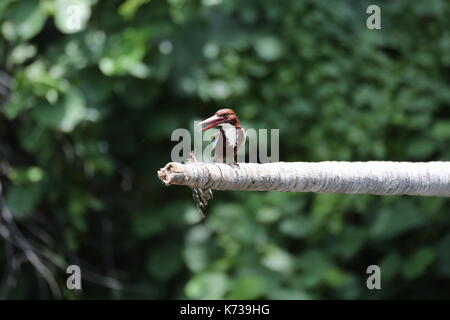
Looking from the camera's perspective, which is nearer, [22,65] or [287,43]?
[22,65]

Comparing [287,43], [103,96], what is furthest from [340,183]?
[287,43]

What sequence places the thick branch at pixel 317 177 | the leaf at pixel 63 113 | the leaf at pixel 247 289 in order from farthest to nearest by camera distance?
1. the leaf at pixel 247 289
2. the leaf at pixel 63 113
3. the thick branch at pixel 317 177

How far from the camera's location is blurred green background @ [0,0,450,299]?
9.49 ft

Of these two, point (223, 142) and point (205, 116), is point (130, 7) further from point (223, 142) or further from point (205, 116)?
point (223, 142)

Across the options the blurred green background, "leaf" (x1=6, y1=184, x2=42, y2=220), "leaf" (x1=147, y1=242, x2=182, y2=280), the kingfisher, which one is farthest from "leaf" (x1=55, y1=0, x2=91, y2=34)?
the kingfisher

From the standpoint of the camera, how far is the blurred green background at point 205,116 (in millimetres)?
2893

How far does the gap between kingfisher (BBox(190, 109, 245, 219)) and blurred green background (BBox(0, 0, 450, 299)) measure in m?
1.34

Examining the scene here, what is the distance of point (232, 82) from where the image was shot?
3234 millimetres

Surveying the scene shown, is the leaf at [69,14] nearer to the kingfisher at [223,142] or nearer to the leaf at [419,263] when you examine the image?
the kingfisher at [223,142]

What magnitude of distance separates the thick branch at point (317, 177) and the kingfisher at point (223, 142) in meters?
0.08

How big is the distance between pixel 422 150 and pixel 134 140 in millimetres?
1190

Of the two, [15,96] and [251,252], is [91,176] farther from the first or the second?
[251,252]

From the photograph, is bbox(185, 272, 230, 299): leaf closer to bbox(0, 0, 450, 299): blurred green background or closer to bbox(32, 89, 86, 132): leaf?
bbox(0, 0, 450, 299): blurred green background

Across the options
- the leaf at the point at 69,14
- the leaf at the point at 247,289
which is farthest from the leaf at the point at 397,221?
the leaf at the point at 69,14
